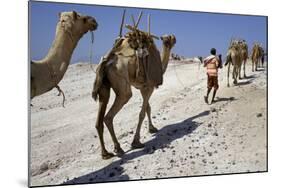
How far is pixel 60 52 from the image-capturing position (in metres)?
3.36

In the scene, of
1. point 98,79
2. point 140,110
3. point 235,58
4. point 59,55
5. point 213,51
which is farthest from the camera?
point 235,58

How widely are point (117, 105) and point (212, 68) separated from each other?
1009 mm

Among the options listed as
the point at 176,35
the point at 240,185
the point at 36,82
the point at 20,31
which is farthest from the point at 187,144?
the point at 20,31

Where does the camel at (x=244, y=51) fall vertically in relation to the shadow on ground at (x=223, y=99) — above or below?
above

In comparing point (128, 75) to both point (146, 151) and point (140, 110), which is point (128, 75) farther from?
point (146, 151)

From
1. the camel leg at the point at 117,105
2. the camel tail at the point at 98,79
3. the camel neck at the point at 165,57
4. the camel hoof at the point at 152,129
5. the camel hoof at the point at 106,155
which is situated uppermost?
the camel neck at the point at 165,57

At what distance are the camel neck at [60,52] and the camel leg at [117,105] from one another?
0.45m

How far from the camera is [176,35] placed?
3.89m

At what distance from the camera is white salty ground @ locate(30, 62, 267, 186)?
343 centimetres

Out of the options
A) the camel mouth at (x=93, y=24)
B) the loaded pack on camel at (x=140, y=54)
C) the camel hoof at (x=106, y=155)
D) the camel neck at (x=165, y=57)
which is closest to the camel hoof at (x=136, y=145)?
the camel hoof at (x=106, y=155)

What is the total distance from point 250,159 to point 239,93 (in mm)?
615

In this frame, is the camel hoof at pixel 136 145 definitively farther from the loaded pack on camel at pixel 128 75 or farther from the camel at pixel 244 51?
the camel at pixel 244 51

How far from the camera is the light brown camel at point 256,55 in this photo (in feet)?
13.6

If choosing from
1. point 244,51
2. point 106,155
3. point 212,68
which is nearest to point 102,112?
point 106,155
